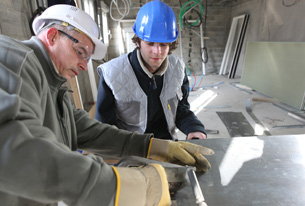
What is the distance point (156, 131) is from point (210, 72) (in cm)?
622

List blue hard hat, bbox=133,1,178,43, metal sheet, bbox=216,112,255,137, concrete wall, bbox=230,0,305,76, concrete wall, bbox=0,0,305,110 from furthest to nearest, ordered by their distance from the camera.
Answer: concrete wall, bbox=230,0,305,76
metal sheet, bbox=216,112,255,137
concrete wall, bbox=0,0,305,110
blue hard hat, bbox=133,1,178,43

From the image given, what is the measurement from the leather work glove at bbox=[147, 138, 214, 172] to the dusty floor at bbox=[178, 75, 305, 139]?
6.34 ft

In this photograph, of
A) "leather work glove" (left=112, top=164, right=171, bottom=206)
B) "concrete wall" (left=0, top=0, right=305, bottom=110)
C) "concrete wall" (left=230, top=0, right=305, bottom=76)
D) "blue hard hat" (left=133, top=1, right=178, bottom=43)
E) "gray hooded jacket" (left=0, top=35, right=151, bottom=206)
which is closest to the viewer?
"gray hooded jacket" (left=0, top=35, right=151, bottom=206)

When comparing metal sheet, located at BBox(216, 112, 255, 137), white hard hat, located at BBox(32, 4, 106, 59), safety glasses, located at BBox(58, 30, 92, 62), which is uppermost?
A: white hard hat, located at BBox(32, 4, 106, 59)

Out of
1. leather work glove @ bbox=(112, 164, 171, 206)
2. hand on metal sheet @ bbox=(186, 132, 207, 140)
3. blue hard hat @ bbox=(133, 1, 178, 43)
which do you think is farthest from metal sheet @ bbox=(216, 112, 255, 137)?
leather work glove @ bbox=(112, 164, 171, 206)

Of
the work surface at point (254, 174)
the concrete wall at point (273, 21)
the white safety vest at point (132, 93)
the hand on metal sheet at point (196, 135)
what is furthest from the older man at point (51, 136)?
the concrete wall at point (273, 21)

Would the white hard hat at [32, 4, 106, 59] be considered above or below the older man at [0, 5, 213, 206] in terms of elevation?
above

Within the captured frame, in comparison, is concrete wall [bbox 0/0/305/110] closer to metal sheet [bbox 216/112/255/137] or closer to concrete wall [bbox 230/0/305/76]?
concrete wall [bbox 230/0/305/76]

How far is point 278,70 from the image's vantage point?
4012 millimetres

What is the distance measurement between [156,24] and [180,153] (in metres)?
0.86

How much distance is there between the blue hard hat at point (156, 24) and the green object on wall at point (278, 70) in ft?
10.6

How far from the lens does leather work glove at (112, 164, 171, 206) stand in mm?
560

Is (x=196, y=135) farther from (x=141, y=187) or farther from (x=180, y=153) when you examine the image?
(x=141, y=187)

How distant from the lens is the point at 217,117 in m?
3.38
